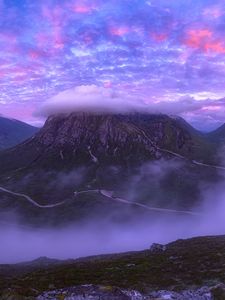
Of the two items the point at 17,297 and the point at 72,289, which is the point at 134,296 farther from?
the point at 17,297

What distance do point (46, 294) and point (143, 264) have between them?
45996mm

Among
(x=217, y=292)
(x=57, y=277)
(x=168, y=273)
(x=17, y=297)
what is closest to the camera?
(x=17, y=297)

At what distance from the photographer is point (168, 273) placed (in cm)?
7450

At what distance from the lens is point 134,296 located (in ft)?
156

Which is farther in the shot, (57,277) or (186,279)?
(57,277)

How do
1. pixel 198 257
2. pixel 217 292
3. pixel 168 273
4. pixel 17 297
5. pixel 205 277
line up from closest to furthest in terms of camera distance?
pixel 17 297, pixel 217 292, pixel 205 277, pixel 168 273, pixel 198 257

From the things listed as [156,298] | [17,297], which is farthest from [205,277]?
[17,297]

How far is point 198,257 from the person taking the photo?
294 ft

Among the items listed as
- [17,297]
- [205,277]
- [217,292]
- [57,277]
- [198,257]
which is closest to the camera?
[17,297]

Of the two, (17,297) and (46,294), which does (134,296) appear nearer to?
(46,294)

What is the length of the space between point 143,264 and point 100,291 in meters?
46.0

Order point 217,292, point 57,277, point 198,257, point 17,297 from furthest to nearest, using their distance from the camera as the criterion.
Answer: point 198,257 → point 57,277 → point 217,292 → point 17,297

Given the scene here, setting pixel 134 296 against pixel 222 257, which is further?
pixel 222 257

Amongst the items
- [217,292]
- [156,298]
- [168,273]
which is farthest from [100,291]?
[168,273]
